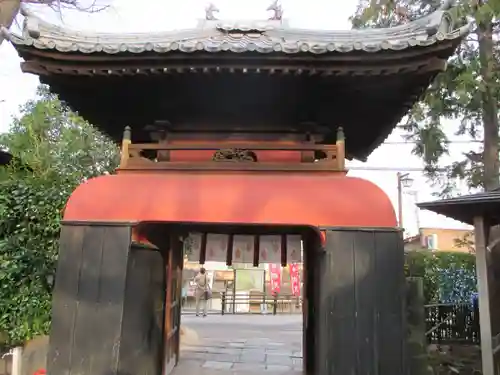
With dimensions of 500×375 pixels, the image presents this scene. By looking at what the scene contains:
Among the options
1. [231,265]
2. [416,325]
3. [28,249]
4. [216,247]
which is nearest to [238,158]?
[216,247]

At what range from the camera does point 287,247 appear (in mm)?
8812

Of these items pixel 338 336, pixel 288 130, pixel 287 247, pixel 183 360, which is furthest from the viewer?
pixel 183 360

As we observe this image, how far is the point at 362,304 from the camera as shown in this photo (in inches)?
208

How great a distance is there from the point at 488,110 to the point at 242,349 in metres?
8.65

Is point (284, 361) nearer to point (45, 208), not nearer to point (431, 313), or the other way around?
point (431, 313)

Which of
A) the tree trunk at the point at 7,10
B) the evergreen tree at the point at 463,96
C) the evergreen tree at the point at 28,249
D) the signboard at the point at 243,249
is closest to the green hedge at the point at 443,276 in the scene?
the evergreen tree at the point at 463,96

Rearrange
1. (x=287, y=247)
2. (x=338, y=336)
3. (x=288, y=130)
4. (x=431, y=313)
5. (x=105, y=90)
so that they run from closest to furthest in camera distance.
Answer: (x=338, y=336), (x=105, y=90), (x=288, y=130), (x=287, y=247), (x=431, y=313)

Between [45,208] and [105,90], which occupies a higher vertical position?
[105,90]

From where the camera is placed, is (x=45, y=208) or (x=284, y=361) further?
(x=284, y=361)

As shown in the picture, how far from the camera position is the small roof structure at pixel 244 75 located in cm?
535

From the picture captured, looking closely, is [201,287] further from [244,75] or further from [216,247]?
[244,75]

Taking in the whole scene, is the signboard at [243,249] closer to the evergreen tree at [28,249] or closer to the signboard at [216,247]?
→ the signboard at [216,247]

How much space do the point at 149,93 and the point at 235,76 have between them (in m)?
1.29

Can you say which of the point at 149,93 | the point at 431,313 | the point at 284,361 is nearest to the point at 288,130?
the point at 149,93
